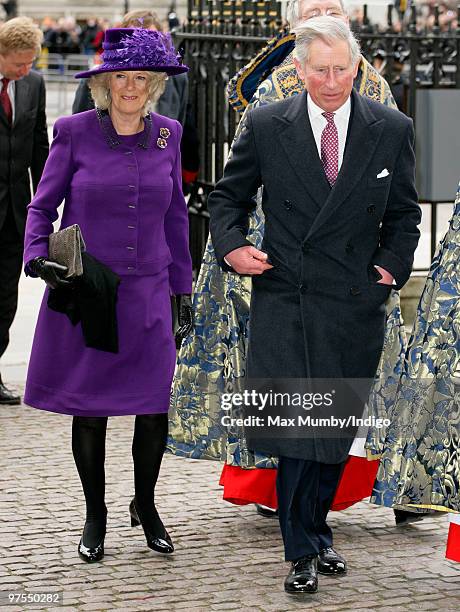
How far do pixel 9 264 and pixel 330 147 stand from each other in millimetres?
3358

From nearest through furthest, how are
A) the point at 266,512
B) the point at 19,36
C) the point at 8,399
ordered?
the point at 266,512, the point at 19,36, the point at 8,399

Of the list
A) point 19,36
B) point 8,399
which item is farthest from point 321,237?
point 8,399

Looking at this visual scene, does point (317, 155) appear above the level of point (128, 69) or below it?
below

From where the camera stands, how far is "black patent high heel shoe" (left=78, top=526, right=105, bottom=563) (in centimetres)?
521

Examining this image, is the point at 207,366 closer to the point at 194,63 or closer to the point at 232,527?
the point at 232,527

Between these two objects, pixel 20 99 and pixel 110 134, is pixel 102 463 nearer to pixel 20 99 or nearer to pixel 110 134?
pixel 110 134

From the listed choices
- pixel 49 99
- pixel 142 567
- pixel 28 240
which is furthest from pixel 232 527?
pixel 49 99

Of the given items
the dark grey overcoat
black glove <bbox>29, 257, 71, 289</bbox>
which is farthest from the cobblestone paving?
black glove <bbox>29, 257, 71, 289</bbox>

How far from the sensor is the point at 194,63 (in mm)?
9781

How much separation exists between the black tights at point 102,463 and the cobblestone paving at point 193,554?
4.7 inches

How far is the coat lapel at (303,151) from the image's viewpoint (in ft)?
15.7

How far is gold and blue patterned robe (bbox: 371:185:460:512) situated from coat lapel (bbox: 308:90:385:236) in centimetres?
32

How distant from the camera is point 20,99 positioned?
7.73m

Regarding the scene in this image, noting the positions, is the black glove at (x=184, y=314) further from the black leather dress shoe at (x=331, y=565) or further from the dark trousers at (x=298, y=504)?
the black leather dress shoe at (x=331, y=565)
